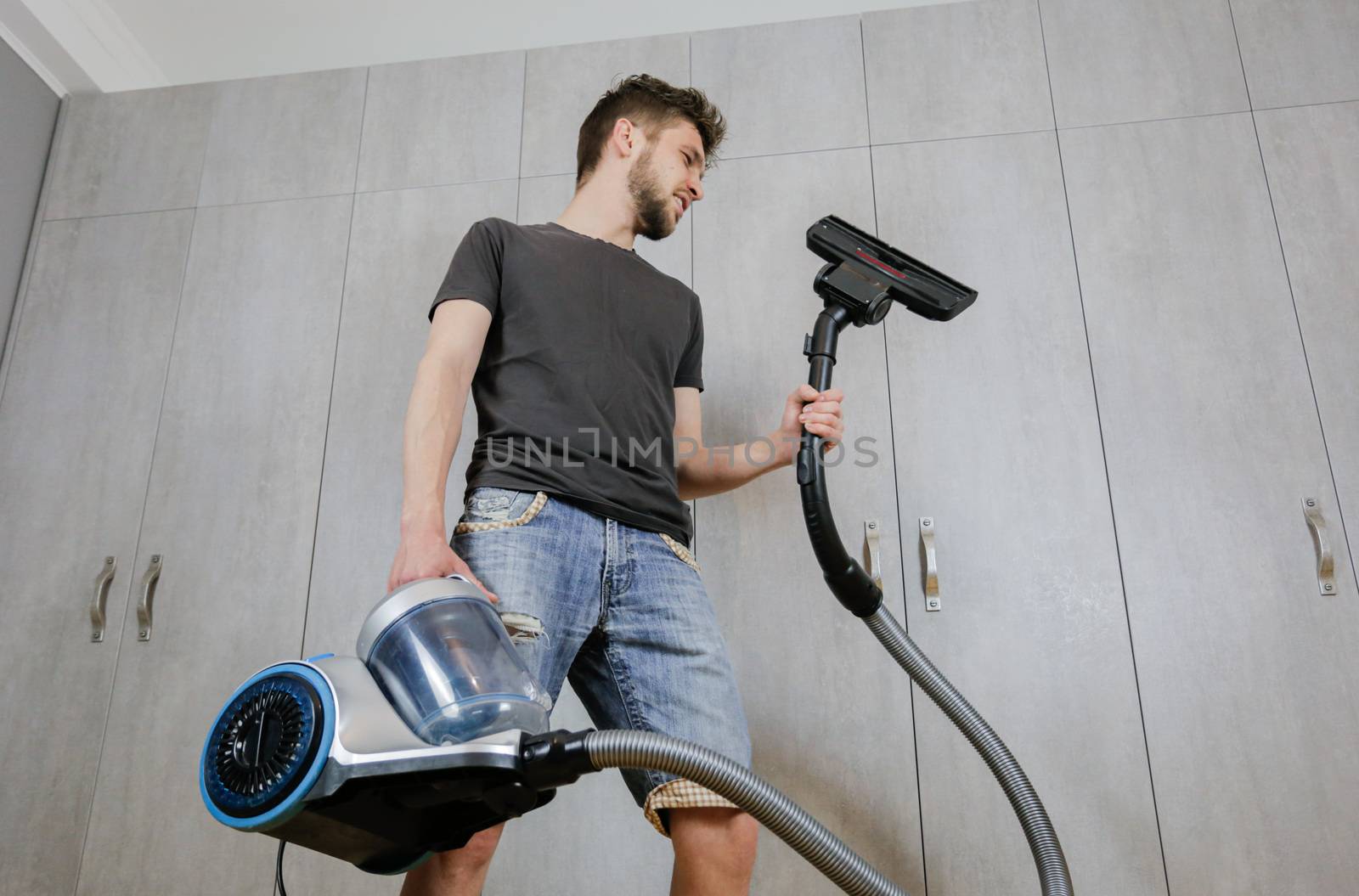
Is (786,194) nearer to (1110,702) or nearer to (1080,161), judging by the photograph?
(1080,161)

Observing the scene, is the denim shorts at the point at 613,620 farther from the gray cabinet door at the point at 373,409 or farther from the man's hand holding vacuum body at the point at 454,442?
the gray cabinet door at the point at 373,409

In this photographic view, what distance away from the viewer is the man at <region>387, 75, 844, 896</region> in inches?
45.6

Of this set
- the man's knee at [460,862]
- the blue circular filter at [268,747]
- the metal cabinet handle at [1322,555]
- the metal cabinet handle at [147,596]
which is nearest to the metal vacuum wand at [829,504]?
the man's knee at [460,862]

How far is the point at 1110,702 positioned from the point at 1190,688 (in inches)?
6.3

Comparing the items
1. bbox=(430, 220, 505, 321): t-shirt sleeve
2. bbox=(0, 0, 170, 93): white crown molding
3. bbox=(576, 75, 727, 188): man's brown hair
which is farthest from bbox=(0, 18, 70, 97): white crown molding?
bbox=(430, 220, 505, 321): t-shirt sleeve

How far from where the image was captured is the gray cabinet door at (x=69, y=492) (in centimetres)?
211

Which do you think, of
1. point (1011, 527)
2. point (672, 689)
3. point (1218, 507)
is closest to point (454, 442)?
point (672, 689)

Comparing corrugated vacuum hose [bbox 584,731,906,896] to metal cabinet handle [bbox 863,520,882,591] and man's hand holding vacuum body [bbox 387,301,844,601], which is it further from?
metal cabinet handle [bbox 863,520,882,591]

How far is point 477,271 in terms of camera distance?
4.40ft

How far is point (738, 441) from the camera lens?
85.7 inches

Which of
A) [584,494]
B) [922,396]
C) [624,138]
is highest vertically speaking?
[624,138]

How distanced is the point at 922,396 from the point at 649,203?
0.85 m

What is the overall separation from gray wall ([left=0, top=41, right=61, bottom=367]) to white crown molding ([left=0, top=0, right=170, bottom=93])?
5 centimetres

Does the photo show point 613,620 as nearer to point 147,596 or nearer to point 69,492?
point 147,596
